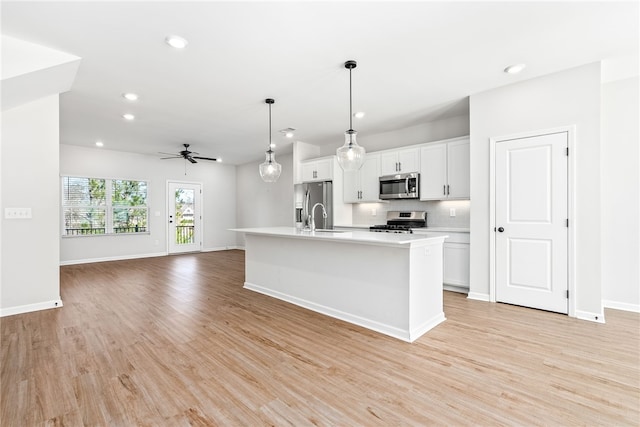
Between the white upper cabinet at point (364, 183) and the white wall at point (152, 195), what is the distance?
4.87 metres

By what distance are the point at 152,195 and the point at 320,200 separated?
4.76 m

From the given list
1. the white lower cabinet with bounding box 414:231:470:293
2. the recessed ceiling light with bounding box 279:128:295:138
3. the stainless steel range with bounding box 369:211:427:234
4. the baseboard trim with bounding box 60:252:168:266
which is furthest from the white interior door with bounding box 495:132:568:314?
the baseboard trim with bounding box 60:252:168:266

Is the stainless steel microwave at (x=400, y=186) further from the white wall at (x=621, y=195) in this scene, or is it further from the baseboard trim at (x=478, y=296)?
the white wall at (x=621, y=195)

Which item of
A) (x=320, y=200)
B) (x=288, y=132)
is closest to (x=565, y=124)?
(x=320, y=200)

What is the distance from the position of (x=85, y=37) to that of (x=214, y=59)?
1076 mm

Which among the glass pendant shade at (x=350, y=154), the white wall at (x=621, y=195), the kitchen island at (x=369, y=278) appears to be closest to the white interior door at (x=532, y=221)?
the white wall at (x=621, y=195)

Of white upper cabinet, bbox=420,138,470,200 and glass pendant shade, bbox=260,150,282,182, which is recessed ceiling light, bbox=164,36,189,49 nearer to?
glass pendant shade, bbox=260,150,282,182

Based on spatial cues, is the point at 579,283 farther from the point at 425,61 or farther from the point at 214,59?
the point at 214,59

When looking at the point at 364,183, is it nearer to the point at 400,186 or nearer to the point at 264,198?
the point at 400,186

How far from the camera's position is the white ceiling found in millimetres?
2354

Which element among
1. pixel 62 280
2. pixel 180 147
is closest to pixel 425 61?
pixel 180 147

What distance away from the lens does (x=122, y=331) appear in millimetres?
2990

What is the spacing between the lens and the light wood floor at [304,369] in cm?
177

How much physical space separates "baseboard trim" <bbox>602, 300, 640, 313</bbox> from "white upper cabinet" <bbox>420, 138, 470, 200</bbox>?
6.63 ft
